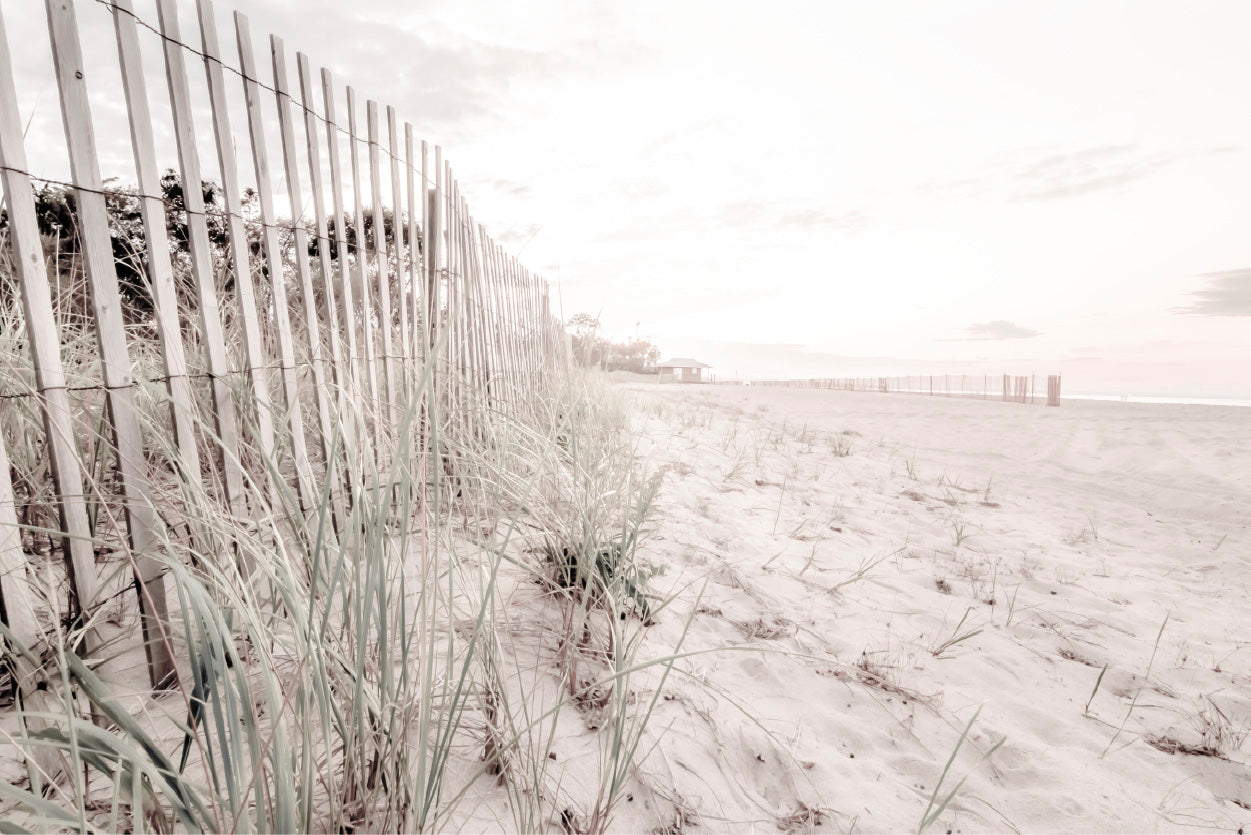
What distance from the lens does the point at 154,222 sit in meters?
1.57

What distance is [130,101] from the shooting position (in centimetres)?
154

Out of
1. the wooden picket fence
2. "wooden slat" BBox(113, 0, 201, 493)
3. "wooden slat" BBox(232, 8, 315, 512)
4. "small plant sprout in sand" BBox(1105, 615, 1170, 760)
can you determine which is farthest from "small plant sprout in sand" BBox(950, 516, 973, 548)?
"wooden slat" BBox(113, 0, 201, 493)

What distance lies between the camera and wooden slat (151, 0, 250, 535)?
166 cm

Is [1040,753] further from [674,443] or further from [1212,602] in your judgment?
[674,443]

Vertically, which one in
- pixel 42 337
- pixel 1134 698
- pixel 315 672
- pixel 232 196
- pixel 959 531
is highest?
pixel 232 196

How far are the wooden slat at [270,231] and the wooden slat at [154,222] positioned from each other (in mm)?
404

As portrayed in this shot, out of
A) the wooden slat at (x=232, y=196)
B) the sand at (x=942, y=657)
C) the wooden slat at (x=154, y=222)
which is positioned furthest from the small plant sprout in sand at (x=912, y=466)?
the wooden slat at (x=154, y=222)

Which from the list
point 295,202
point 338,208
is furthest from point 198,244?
point 338,208

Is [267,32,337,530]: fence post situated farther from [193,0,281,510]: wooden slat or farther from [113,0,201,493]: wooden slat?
[113,0,201,493]: wooden slat

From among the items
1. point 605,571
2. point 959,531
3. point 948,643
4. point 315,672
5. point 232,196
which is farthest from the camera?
point 959,531

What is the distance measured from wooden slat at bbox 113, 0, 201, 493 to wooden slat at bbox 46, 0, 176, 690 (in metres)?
0.08

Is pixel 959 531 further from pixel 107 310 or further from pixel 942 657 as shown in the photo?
pixel 107 310

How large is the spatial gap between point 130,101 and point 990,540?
4.04m

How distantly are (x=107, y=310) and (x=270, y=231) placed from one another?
656mm
